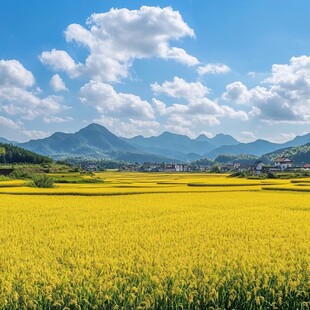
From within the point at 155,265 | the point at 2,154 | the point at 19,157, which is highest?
the point at 2,154

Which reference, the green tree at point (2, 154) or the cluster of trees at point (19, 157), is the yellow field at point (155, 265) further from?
the green tree at point (2, 154)

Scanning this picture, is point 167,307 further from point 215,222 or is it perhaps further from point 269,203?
point 269,203

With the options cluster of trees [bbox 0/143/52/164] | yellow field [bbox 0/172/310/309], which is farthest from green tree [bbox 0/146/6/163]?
yellow field [bbox 0/172/310/309]

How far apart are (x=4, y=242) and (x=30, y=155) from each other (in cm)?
13566

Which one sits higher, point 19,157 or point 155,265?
point 19,157

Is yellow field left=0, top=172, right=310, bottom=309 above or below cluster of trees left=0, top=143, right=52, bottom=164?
below

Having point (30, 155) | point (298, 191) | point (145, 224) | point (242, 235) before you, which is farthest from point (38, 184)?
point (30, 155)

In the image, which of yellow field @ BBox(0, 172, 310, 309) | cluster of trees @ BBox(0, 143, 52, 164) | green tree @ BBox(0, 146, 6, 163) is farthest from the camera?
cluster of trees @ BBox(0, 143, 52, 164)

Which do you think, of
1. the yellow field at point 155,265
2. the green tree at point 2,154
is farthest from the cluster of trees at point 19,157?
the yellow field at point 155,265

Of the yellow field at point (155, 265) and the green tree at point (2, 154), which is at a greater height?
the green tree at point (2, 154)

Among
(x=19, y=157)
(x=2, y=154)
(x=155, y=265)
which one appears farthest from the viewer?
(x=2, y=154)

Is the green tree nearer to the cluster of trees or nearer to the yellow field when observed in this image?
the cluster of trees

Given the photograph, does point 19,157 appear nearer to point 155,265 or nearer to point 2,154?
point 2,154

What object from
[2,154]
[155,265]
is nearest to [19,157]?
[2,154]
